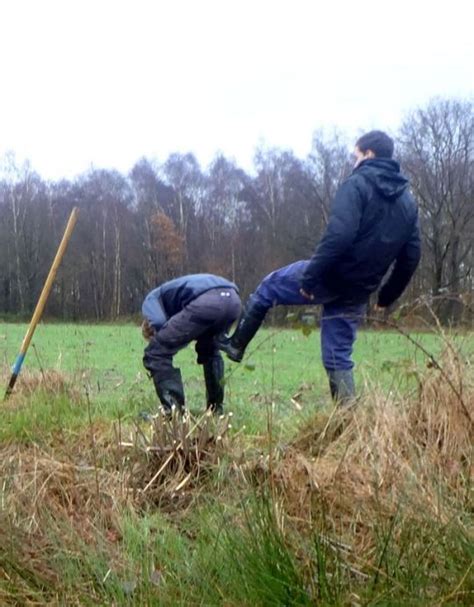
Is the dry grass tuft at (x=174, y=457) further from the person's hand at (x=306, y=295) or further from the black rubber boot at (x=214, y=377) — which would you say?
the black rubber boot at (x=214, y=377)

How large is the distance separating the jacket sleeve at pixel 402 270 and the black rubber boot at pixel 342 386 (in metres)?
0.83

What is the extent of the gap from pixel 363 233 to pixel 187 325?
4.46 feet

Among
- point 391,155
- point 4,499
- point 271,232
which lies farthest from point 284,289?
point 271,232

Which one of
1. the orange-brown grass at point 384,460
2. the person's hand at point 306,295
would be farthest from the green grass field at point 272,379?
the person's hand at point 306,295

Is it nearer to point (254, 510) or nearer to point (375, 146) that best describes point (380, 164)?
point (375, 146)

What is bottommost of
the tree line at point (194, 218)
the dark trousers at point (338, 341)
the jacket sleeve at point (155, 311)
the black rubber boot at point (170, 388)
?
the black rubber boot at point (170, 388)

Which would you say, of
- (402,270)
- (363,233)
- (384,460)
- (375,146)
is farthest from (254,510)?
(375,146)

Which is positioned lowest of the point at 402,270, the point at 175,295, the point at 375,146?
the point at 175,295

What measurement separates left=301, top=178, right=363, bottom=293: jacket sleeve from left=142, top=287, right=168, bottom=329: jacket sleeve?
4.13 feet

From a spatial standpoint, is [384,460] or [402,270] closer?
[384,460]

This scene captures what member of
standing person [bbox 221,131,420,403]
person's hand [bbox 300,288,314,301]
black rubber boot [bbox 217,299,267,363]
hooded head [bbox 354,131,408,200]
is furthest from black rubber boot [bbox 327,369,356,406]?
hooded head [bbox 354,131,408,200]

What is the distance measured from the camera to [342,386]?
447 centimetres

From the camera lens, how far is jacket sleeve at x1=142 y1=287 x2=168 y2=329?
17.3ft

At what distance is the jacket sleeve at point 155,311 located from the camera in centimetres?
528
